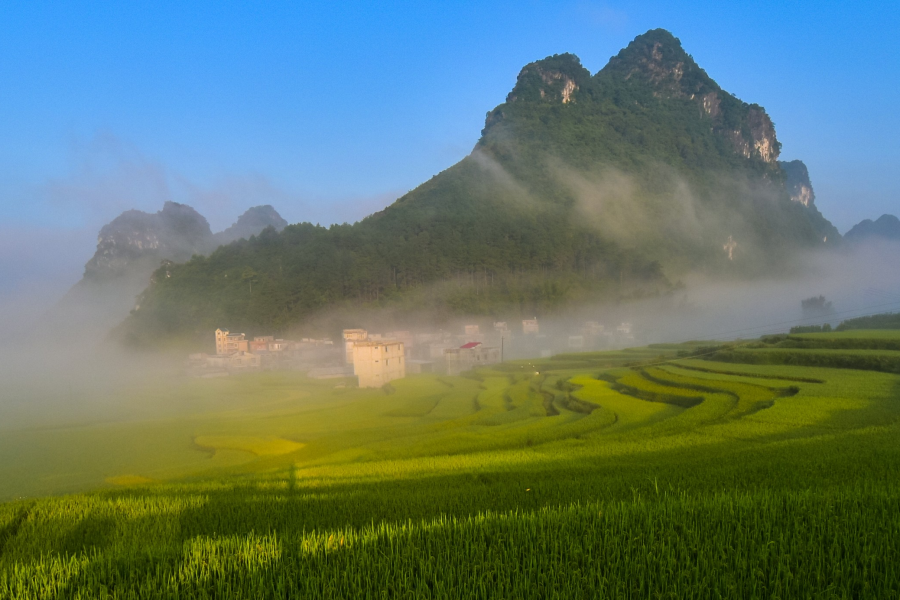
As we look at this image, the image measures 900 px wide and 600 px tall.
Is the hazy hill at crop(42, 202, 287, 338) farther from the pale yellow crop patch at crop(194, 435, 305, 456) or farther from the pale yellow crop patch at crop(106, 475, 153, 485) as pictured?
the pale yellow crop patch at crop(106, 475, 153, 485)

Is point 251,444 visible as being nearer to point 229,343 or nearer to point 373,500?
point 373,500

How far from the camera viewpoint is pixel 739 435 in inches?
501

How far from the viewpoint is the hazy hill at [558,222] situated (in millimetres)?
80188

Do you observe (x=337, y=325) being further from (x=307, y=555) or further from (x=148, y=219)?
(x=148, y=219)

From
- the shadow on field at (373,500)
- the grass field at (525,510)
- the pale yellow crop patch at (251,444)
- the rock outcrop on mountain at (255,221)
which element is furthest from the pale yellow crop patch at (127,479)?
the rock outcrop on mountain at (255,221)

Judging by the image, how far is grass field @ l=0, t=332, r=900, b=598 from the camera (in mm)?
3203

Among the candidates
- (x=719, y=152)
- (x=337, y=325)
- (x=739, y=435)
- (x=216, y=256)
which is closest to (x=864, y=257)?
(x=719, y=152)

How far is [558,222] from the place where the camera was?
10038cm

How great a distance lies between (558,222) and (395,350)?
63.6 m

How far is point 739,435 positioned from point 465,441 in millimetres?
7698

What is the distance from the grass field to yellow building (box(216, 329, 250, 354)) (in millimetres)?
44353

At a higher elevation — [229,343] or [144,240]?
[144,240]

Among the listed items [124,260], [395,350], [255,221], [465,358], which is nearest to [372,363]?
[395,350]

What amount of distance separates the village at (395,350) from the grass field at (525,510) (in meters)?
22.6
